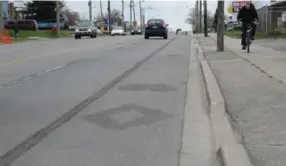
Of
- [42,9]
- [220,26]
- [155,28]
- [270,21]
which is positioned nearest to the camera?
[220,26]

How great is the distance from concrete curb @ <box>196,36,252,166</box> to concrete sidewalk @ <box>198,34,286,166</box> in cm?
9

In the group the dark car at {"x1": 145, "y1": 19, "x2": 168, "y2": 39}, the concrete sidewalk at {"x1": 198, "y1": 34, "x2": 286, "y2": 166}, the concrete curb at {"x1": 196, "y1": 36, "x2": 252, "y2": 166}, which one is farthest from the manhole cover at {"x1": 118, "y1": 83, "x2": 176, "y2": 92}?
the dark car at {"x1": 145, "y1": 19, "x2": 168, "y2": 39}

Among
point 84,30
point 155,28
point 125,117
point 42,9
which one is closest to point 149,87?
point 125,117

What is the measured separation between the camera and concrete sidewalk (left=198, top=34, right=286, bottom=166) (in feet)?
19.2

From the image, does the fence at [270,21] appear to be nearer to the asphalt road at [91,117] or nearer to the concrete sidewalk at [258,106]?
the concrete sidewalk at [258,106]

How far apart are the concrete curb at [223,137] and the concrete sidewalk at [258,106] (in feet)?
0.31

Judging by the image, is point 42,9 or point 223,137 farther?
point 42,9

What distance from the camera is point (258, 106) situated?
850 centimetres

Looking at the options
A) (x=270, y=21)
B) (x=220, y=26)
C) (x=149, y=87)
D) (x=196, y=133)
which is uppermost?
(x=270, y=21)

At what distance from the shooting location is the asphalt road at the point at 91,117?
629 centimetres

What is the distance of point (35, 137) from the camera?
721 cm

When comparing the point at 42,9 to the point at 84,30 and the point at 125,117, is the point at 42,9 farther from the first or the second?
the point at 125,117

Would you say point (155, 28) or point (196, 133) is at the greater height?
point (155, 28)

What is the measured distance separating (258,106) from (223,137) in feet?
6.67
